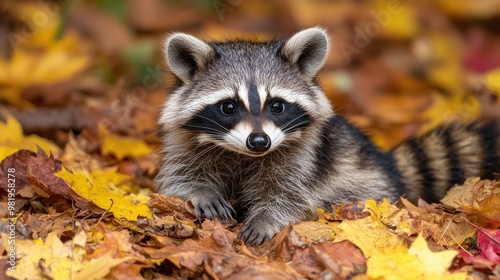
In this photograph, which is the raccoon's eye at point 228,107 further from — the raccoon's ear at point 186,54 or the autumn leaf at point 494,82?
the autumn leaf at point 494,82

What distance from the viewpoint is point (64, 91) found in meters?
9.66

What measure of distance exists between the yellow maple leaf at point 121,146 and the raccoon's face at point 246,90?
1750mm

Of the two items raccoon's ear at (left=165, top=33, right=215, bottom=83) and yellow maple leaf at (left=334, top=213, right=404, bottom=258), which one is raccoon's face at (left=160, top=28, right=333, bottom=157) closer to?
raccoon's ear at (left=165, top=33, right=215, bottom=83)

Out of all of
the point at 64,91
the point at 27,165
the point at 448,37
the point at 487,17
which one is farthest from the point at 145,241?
the point at 487,17

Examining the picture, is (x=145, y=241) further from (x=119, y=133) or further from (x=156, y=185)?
(x=119, y=133)

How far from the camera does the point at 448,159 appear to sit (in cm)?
707

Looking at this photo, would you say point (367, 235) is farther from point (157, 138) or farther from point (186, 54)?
point (157, 138)

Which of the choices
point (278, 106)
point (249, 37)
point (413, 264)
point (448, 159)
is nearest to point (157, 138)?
point (278, 106)

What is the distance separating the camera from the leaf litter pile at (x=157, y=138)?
4.95 m

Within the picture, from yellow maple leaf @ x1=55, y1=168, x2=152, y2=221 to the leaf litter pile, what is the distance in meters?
0.01

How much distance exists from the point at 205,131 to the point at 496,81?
485cm

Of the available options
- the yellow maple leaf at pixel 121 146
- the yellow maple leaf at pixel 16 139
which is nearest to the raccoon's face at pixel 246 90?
the yellow maple leaf at pixel 121 146

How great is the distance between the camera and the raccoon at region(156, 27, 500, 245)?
5.87m

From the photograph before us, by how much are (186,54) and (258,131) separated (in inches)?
43.1
